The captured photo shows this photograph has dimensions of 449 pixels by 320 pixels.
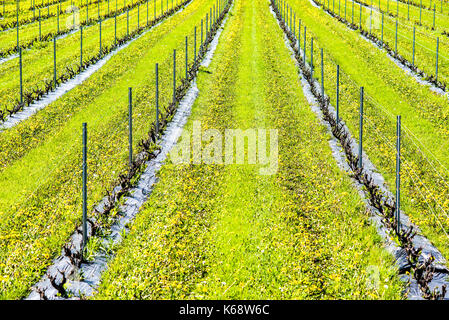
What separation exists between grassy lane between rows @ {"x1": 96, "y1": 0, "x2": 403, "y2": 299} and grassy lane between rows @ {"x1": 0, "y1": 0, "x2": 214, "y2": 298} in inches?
58.8

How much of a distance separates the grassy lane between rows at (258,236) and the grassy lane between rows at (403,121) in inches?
59.0

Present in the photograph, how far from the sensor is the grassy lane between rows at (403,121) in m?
11.9

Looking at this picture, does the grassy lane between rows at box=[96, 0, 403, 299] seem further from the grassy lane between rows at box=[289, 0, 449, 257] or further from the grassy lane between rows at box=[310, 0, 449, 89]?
the grassy lane between rows at box=[310, 0, 449, 89]

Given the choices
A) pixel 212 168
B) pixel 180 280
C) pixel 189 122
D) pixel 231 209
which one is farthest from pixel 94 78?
pixel 180 280

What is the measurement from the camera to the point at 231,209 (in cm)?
1147

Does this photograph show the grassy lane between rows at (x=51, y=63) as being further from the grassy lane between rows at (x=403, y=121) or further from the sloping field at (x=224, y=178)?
the grassy lane between rows at (x=403, y=121)

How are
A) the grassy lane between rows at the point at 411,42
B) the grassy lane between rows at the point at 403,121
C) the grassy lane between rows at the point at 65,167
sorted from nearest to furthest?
1. the grassy lane between rows at the point at 65,167
2. the grassy lane between rows at the point at 403,121
3. the grassy lane between rows at the point at 411,42

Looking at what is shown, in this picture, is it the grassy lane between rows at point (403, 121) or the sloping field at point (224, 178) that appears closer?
the sloping field at point (224, 178)

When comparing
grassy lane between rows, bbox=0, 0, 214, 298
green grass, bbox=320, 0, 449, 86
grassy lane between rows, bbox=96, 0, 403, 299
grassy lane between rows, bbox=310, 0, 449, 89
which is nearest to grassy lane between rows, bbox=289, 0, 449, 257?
grassy lane between rows, bbox=310, 0, 449, 89

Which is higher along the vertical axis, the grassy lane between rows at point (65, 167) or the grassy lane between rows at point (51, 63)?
the grassy lane between rows at point (51, 63)

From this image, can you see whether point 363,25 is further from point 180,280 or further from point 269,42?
point 180,280

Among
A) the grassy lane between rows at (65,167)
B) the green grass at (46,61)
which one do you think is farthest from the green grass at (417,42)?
the green grass at (46,61)

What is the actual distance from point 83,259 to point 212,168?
222 inches

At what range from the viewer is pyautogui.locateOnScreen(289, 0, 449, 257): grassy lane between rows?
11.9 metres
